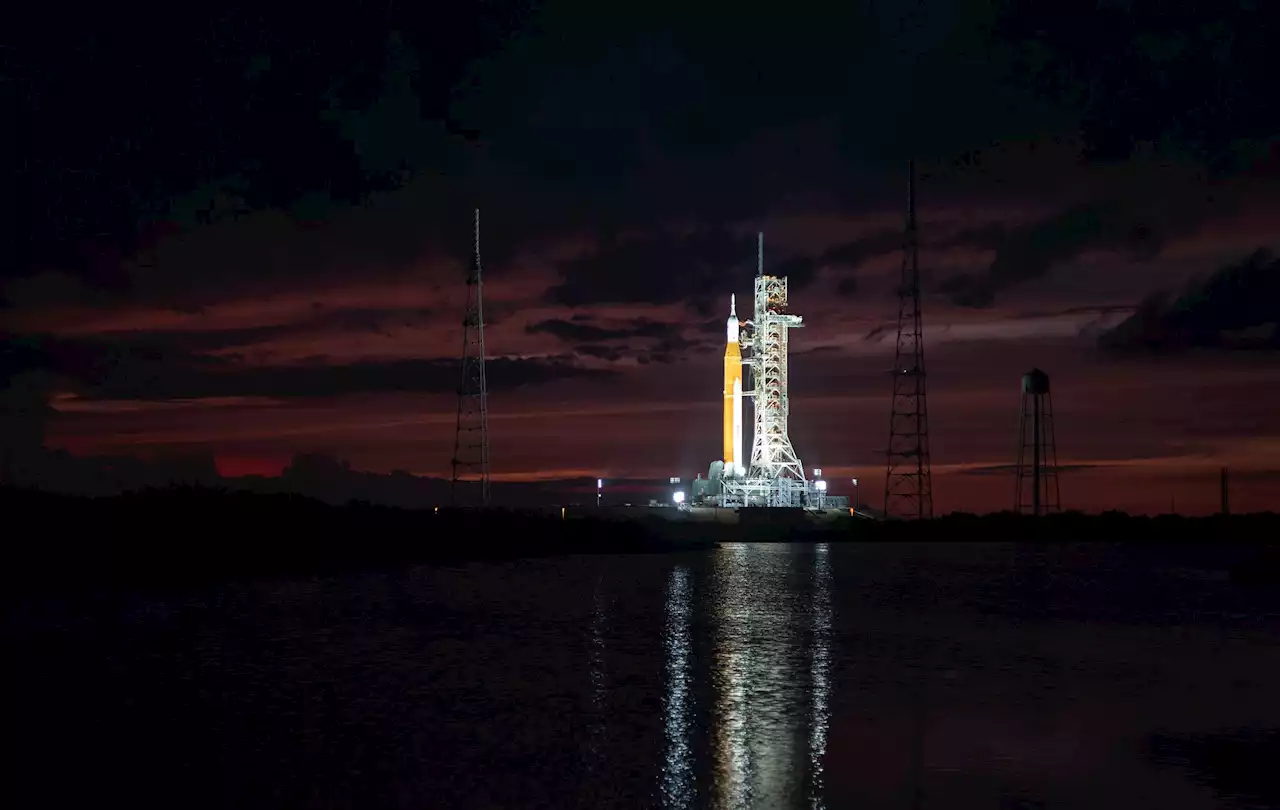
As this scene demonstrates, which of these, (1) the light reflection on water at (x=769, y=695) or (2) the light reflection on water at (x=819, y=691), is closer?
(1) the light reflection on water at (x=769, y=695)

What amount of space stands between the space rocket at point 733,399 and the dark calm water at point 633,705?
80.6 metres

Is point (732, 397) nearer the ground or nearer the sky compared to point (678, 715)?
nearer the sky

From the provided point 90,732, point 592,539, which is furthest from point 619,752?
point 592,539

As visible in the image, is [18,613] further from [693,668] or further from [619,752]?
[619,752]

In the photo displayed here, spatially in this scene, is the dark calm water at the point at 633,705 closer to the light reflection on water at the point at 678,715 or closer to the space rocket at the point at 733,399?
the light reflection on water at the point at 678,715

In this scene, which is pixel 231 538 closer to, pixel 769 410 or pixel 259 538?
pixel 259 538

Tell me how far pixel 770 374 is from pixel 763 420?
4911mm

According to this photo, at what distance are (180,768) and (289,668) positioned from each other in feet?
37.5

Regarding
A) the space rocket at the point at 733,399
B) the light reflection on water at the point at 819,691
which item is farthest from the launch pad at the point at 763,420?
the light reflection on water at the point at 819,691

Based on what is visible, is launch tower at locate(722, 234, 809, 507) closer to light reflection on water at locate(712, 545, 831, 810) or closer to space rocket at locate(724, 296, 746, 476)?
space rocket at locate(724, 296, 746, 476)

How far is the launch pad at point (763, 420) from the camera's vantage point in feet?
427

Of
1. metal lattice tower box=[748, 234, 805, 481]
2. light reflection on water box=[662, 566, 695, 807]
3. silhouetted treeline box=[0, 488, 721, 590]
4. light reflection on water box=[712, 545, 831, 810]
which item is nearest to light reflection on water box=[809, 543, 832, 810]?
light reflection on water box=[712, 545, 831, 810]

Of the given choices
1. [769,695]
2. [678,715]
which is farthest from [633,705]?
[769,695]

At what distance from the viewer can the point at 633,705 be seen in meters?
25.0
